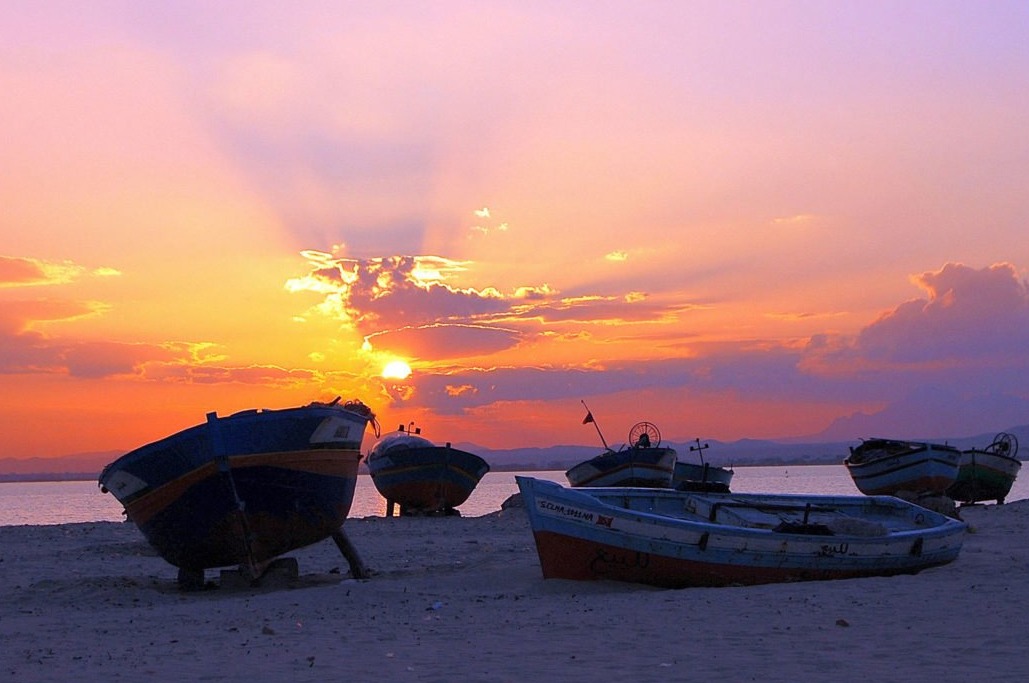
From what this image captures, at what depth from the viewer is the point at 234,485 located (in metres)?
16.2

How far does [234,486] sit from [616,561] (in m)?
5.64

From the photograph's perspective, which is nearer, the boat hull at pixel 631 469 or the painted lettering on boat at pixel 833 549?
the painted lettering on boat at pixel 833 549

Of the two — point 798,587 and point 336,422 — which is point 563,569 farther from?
point 336,422

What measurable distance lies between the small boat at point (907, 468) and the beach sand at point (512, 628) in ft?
63.0

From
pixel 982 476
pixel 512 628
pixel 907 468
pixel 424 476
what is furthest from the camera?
pixel 982 476

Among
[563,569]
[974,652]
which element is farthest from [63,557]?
[974,652]

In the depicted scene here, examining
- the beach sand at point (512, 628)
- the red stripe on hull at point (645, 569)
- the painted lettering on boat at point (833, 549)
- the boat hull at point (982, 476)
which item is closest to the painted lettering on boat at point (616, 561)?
the red stripe on hull at point (645, 569)

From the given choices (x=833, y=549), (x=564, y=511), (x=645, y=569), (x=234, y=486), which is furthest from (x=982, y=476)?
(x=234, y=486)

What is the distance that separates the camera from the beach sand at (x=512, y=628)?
9320mm

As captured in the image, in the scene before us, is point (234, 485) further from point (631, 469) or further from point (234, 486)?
point (631, 469)

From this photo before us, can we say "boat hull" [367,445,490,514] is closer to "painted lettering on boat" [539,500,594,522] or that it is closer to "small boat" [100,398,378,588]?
"small boat" [100,398,378,588]

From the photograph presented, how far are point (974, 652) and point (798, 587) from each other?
16.9ft

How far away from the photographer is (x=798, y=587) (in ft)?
48.3

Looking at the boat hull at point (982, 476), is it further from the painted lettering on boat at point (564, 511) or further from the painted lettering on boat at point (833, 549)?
the painted lettering on boat at point (564, 511)
